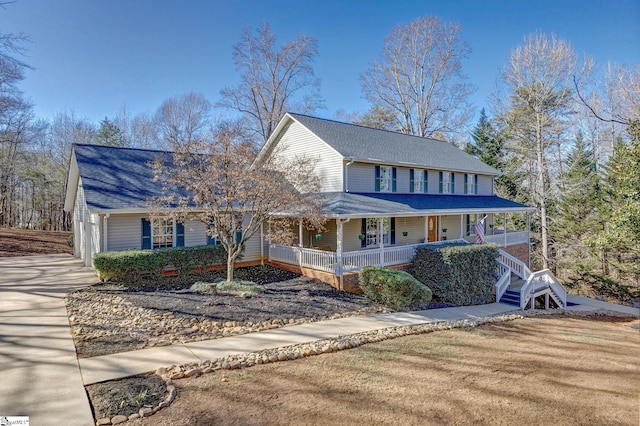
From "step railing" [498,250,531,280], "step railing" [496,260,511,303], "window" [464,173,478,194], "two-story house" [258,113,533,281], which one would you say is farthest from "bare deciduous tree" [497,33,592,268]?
"step railing" [496,260,511,303]

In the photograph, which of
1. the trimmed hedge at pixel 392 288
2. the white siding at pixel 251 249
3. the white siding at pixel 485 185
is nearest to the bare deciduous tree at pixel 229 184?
the trimmed hedge at pixel 392 288

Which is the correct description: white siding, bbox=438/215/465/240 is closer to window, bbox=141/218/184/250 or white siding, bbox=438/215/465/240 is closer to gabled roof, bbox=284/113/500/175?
gabled roof, bbox=284/113/500/175

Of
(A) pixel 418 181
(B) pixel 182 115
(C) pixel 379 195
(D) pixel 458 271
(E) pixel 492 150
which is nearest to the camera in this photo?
(D) pixel 458 271

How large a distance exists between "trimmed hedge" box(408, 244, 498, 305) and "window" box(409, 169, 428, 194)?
19.7 ft

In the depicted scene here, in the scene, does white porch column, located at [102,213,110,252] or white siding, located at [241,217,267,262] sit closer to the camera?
white porch column, located at [102,213,110,252]

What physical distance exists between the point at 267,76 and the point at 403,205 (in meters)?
22.1

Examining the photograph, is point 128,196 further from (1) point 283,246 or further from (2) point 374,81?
(2) point 374,81

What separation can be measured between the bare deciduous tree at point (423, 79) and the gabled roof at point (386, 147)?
32.4ft

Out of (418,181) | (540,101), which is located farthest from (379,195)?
(540,101)

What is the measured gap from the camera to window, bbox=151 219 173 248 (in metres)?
13.9

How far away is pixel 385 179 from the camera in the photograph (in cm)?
1812

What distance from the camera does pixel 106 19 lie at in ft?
50.6

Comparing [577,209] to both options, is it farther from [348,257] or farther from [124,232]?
[124,232]

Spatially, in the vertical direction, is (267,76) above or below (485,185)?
above
